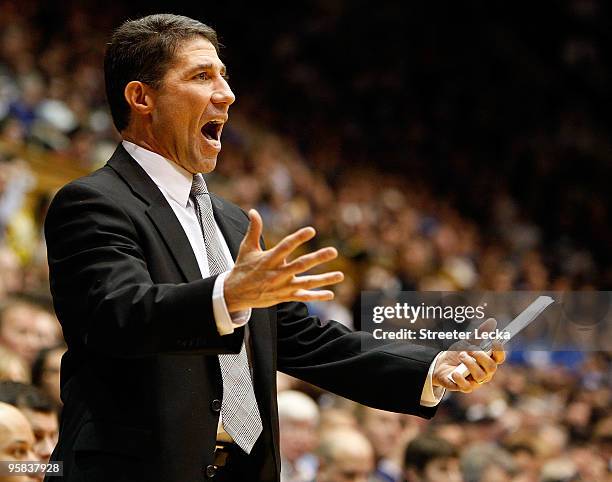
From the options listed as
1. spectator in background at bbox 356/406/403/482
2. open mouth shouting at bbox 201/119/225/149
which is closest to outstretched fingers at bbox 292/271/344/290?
open mouth shouting at bbox 201/119/225/149

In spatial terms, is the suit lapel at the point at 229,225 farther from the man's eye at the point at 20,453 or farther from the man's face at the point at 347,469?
the man's face at the point at 347,469

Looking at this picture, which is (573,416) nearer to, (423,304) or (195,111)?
(423,304)

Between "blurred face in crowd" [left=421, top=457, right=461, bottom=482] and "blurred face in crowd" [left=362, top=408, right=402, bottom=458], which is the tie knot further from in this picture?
"blurred face in crowd" [left=362, top=408, right=402, bottom=458]

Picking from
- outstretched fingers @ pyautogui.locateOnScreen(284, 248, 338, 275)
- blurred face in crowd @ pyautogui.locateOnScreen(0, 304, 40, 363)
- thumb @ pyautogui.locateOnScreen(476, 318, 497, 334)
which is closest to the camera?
outstretched fingers @ pyautogui.locateOnScreen(284, 248, 338, 275)

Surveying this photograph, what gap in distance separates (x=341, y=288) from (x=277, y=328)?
508 centimetres

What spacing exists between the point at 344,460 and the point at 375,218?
5.98 metres

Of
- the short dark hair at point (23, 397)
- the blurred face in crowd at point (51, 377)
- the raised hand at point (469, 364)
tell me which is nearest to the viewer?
the raised hand at point (469, 364)

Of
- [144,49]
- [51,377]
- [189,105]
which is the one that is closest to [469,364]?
[189,105]

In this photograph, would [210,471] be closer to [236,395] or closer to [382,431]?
[236,395]

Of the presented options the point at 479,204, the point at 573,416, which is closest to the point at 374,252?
the point at 479,204

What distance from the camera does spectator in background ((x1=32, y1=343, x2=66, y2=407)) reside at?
11.9ft

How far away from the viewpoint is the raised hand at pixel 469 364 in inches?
91.4

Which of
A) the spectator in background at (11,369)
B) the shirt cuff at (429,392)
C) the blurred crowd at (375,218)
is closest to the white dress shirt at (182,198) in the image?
the shirt cuff at (429,392)

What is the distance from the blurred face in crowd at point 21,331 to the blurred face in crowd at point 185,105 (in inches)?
71.4
